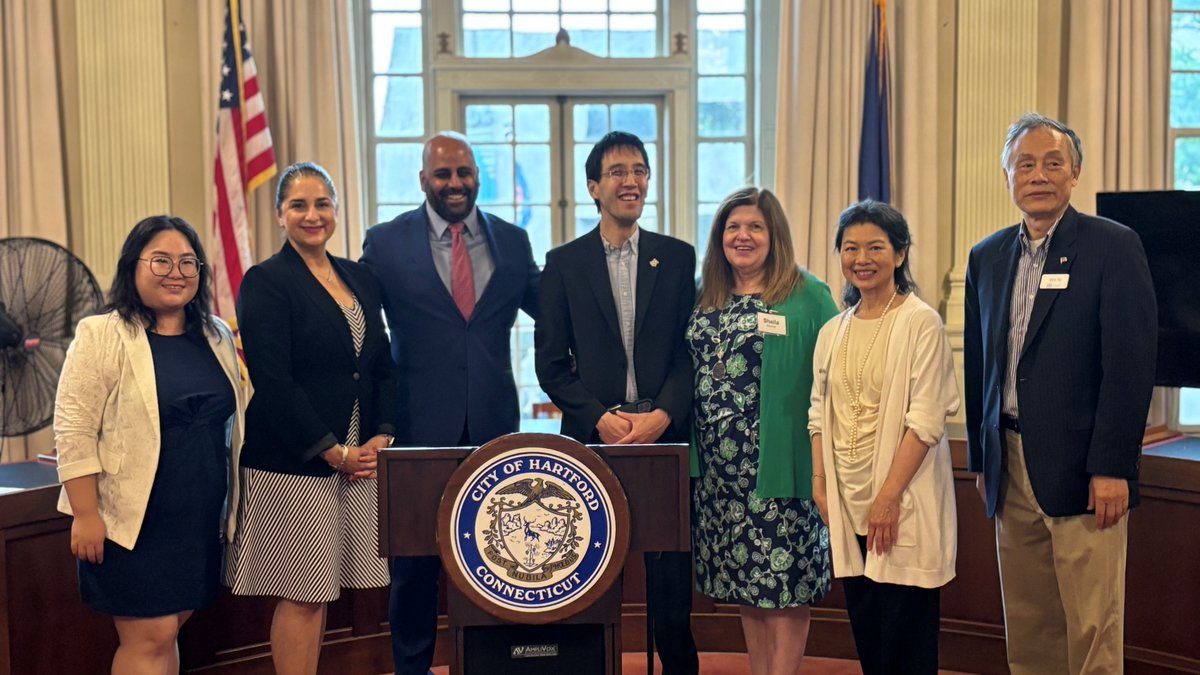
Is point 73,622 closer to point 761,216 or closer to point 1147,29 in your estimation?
point 761,216

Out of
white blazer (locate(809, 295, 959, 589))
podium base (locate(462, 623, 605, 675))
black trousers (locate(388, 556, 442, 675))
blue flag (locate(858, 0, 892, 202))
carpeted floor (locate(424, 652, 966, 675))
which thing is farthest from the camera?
blue flag (locate(858, 0, 892, 202))

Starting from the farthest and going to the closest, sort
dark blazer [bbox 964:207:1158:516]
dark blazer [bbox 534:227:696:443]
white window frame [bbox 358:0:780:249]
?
white window frame [bbox 358:0:780:249] → dark blazer [bbox 534:227:696:443] → dark blazer [bbox 964:207:1158:516]

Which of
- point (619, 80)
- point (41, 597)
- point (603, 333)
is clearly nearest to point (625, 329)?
point (603, 333)

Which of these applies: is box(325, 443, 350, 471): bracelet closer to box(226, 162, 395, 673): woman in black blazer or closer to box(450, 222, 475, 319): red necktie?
box(226, 162, 395, 673): woman in black blazer

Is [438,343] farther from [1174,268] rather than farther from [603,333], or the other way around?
[1174,268]

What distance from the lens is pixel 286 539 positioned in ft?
8.89

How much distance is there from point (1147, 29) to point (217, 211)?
4.54 metres

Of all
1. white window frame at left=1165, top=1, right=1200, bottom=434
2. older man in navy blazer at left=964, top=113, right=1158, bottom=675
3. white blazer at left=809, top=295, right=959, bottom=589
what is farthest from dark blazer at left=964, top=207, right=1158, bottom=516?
white window frame at left=1165, top=1, right=1200, bottom=434

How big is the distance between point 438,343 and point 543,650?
3.68 ft

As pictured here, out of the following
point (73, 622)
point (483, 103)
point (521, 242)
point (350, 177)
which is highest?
point (483, 103)

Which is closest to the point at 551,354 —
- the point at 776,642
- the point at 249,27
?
the point at 776,642

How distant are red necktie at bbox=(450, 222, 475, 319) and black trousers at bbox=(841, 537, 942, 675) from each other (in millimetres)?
1278

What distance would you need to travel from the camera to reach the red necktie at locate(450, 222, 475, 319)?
10.0 ft

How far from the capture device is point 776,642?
9.09ft
